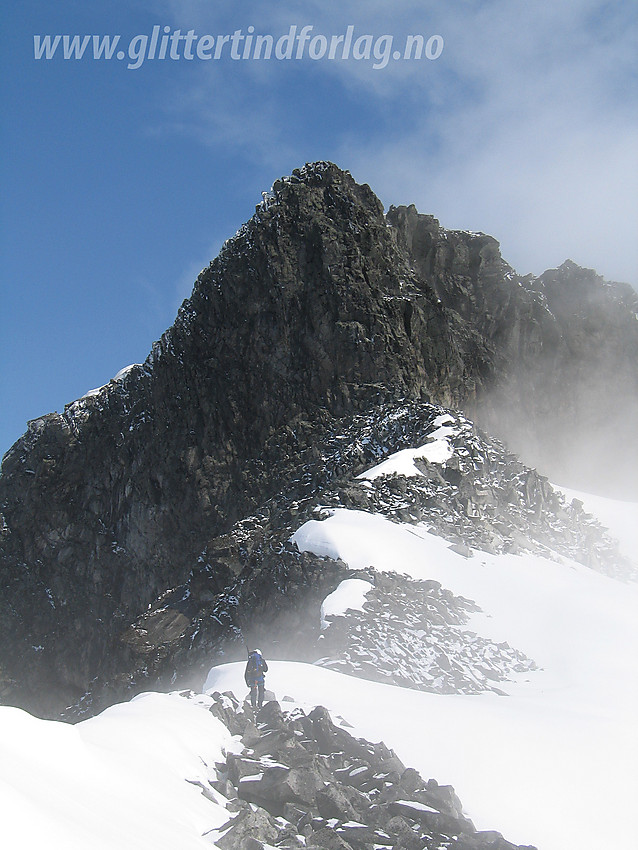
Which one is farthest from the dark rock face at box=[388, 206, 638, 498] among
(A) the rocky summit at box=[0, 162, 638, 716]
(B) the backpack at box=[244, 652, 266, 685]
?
(B) the backpack at box=[244, 652, 266, 685]

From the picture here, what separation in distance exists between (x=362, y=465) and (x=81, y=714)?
20691 millimetres

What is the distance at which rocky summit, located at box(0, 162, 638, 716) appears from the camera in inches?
1294

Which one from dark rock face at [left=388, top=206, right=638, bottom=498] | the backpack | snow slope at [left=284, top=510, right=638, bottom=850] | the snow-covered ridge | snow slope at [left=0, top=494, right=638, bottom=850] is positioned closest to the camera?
snow slope at [left=0, top=494, right=638, bottom=850]

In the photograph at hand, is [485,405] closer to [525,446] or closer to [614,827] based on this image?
[525,446]

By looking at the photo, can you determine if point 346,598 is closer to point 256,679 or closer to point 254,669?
point 254,669

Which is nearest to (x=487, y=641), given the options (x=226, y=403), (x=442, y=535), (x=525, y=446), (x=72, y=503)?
(x=442, y=535)

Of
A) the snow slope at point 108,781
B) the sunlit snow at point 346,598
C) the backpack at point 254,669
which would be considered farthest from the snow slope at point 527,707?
the snow slope at point 108,781

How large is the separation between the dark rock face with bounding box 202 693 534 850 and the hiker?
1388 millimetres

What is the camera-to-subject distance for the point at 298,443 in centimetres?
4666

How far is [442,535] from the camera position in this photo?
104 feet

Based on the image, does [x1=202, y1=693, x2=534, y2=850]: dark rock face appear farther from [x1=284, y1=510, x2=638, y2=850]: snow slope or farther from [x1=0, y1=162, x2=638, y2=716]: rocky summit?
[x1=0, y1=162, x2=638, y2=716]: rocky summit

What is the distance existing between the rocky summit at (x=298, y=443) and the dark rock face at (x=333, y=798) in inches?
318

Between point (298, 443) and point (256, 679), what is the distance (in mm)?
30801

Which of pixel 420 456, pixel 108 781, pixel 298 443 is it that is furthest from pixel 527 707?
pixel 298 443
